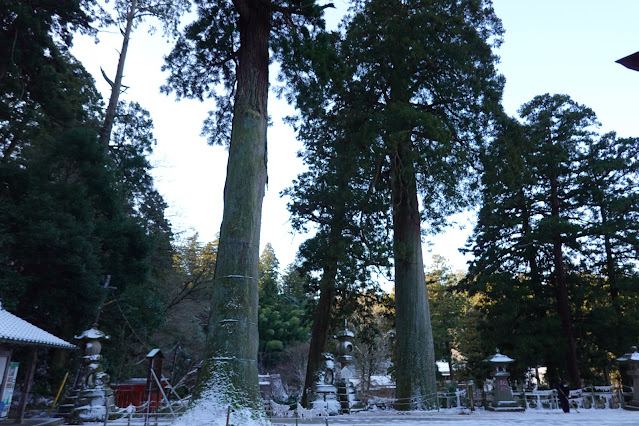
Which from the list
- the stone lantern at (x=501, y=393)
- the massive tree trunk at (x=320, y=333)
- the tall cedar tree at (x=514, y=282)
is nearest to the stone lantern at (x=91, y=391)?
the massive tree trunk at (x=320, y=333)

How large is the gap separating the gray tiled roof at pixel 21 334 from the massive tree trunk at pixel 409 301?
9349 mm

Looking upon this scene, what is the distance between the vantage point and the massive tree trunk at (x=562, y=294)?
1836 centimetres

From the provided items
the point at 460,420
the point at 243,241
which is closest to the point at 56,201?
the point at 243,241

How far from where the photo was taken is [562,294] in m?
19.6

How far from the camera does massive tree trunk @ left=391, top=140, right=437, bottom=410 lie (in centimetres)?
1301

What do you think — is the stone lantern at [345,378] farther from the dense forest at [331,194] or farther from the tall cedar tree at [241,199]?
the tall cedar tree at [241,199]

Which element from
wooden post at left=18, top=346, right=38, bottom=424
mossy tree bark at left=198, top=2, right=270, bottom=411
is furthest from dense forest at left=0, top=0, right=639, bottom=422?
wooden post at left=18, top=346, right=38, bottom=424

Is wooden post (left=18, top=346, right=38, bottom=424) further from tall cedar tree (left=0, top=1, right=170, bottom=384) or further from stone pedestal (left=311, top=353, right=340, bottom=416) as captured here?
stone pedestal (left=311, top=353, right=340, bottom=416)

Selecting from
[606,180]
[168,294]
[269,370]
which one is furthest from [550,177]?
[269,370]

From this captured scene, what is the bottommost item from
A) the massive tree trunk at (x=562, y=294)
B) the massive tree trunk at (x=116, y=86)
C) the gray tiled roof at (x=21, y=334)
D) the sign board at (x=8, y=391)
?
the sign board at (x=8, y=391)

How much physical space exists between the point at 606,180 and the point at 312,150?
13840mm

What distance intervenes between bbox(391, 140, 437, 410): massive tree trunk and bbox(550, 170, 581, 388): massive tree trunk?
8.53m

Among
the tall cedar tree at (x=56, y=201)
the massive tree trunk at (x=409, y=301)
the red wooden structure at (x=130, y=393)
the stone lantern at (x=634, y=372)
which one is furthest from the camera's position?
the red wooden structure at (x=130, y=393)

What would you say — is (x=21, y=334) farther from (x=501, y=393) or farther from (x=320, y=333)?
(x=501, y=393)
